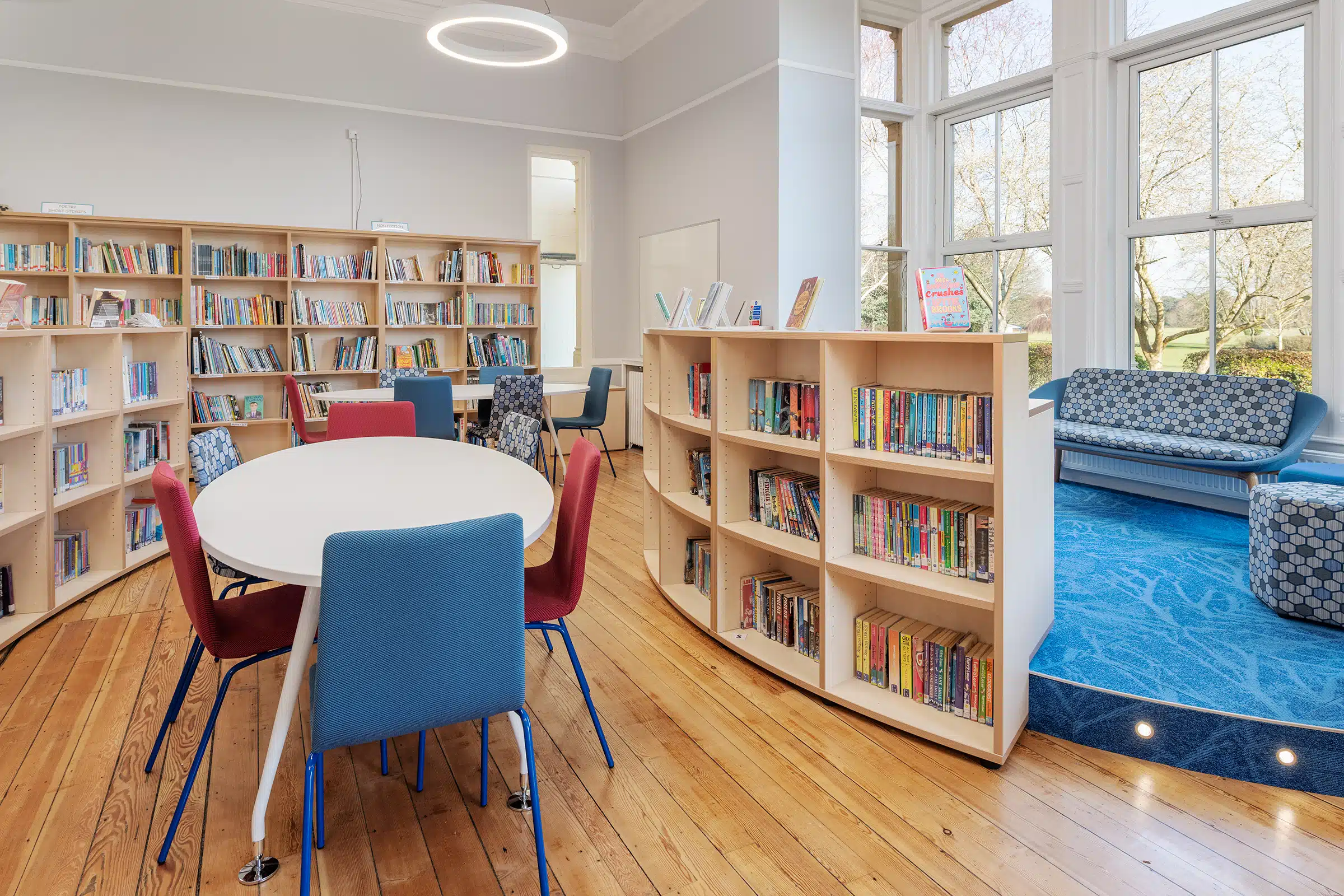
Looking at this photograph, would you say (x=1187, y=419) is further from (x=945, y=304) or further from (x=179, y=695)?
(x=179, y=695)

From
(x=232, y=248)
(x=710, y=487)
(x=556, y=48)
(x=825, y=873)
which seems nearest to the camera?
(x=825, y=873)

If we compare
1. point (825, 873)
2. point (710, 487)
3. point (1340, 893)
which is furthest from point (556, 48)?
point (1340, 893)

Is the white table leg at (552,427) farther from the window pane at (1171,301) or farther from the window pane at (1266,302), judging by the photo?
the window pane at (1266,302)

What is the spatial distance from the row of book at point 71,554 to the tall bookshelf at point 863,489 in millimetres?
2819

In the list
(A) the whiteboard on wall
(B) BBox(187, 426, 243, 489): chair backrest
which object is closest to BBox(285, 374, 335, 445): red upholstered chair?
(B) BBox(187, 426, 243, 489): chair backrest

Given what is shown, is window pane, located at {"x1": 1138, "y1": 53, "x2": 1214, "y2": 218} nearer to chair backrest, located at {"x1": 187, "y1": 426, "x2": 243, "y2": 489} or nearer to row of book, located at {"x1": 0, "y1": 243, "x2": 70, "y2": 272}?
chair backrest, located at {"x1": 187, "y1": 426, "x2": 243, "y2": 489}

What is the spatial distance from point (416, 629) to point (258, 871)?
777 millimetres

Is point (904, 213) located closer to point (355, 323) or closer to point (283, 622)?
point (355, 323)

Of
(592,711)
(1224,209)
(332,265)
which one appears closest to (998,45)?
(1224,209)

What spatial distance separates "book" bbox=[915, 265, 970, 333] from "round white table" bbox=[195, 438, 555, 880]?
49.0 inches

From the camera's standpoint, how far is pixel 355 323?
735 centimetres

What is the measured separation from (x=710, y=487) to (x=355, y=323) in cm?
513

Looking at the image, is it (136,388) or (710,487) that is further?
(136,388)

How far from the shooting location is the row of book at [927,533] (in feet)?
8.09
